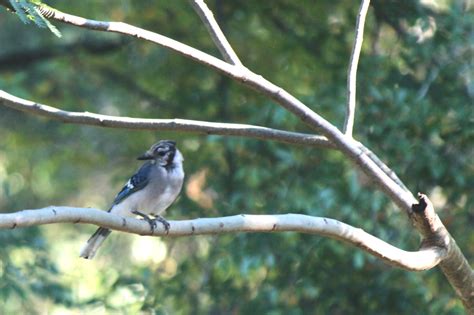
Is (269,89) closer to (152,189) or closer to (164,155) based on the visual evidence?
(152,189)

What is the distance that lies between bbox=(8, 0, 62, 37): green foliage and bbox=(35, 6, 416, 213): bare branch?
67mm

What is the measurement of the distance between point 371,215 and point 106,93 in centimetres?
404

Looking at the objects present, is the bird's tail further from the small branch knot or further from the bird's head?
the small branch knot

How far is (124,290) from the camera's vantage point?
27.8ft

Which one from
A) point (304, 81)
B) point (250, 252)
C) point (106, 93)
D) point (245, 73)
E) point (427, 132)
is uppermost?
point (106, 93)

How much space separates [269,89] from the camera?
12.7 feet

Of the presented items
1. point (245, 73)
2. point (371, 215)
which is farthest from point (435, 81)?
point (245, 73)

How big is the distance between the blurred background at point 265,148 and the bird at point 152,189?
1.07 m

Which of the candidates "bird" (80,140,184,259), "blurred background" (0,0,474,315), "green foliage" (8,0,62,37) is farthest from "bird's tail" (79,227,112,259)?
"green foliage" (8,0,62,37)

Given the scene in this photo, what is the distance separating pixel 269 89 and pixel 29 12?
0.89m

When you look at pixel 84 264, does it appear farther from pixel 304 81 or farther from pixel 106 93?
pixel 304 81

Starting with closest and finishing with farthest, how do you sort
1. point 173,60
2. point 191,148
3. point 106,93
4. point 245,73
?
point 245,73, point 191,148, point 173,60, point 106,93

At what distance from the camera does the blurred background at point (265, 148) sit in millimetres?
7762

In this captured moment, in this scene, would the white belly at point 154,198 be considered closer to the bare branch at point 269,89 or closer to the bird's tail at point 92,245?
the bird's tail at point 92,245
